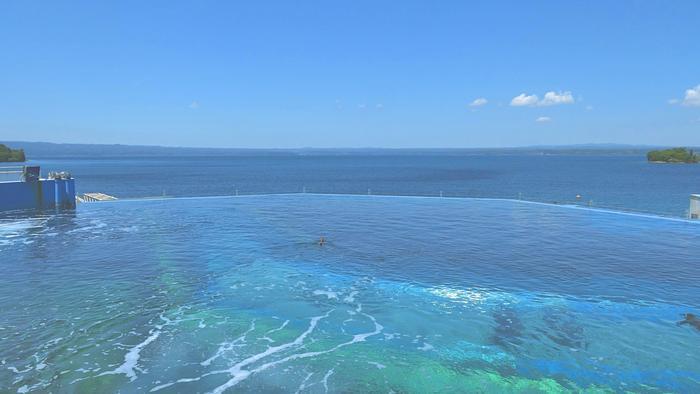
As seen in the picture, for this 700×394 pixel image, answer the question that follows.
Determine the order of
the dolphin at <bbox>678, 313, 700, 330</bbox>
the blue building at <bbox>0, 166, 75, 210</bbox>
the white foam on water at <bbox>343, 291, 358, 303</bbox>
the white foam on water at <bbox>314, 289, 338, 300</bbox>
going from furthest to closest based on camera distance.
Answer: the blue building at <bbox>0, 166, 75, 210</bbox> < the white foam on water at <bbox>314, 289, 338, 300</bbox> < the white foam on water at <bbox>343, 291, 358, 303</bbox> < the dolphin at <bbox>678, 313, 700, 330</bbox>

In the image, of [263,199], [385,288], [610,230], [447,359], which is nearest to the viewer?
[447,359]

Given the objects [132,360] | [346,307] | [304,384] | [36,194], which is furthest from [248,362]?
[36,194]

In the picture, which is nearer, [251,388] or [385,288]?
[251,388]

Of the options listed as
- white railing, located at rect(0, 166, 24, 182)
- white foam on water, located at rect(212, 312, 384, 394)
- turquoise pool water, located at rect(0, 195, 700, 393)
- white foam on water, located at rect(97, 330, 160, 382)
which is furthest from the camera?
white railing, located at rect(0, 166, 24, 182)

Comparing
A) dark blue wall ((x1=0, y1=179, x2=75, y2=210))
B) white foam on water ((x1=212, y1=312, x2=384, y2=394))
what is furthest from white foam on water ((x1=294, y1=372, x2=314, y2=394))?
dark blue wall ((x1=0, y1=179, x2=75, y2=210))

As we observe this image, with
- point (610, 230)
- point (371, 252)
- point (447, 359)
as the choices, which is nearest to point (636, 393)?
point (447, 359)

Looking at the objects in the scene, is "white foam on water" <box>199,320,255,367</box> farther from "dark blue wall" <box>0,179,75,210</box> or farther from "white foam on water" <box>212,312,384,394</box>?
"dark blue wall" <box>0,179,75,210</box>

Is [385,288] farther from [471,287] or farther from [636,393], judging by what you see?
[636,393]

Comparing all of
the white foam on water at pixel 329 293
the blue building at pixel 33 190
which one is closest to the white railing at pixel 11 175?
the blue building at pixel 33 190

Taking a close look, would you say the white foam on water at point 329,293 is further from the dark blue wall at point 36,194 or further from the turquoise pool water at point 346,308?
the dark blue wall at point 36,194
